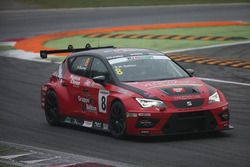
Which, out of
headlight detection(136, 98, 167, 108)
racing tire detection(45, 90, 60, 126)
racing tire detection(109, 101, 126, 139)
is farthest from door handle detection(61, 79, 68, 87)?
headlight detection(136, 98, 167, 108)

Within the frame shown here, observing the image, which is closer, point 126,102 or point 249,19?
point 126,102

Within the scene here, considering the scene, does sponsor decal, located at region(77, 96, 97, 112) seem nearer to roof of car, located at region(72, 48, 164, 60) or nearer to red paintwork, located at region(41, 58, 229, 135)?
red paintwork, located at region(41, 58, 229, 135)

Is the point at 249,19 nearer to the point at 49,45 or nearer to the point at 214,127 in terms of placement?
the point at 49,45

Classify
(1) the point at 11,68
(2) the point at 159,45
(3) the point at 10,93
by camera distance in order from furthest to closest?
(2) the point at 159,45, (1) the point at 11,68, (3) the point at 10,93

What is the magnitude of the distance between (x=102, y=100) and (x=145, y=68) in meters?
0.91

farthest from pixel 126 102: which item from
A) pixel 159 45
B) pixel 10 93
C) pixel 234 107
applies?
pixel 159 45

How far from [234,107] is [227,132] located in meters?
2.82

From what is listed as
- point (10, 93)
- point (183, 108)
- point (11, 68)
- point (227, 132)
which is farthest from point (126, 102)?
point (11, 68)

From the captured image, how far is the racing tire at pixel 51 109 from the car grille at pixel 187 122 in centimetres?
316

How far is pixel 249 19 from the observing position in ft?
121

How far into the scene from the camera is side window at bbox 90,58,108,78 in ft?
48.1

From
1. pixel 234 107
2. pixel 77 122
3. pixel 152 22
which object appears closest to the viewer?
pixel 77 122

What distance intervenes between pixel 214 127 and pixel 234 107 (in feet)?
11.3

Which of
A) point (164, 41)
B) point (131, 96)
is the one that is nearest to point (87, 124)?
point (131, 96)
